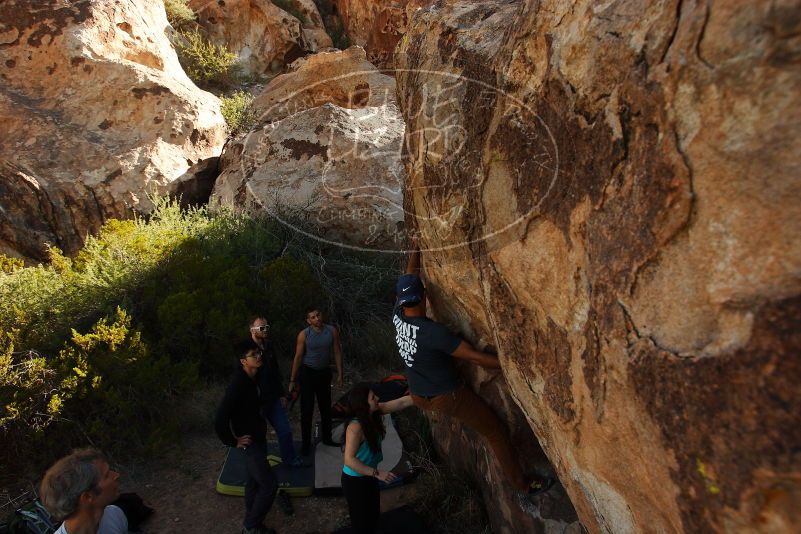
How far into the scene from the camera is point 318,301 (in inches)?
236

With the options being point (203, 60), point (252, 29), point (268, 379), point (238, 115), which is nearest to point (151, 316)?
point (268, 379)

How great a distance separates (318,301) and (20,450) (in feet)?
9.53

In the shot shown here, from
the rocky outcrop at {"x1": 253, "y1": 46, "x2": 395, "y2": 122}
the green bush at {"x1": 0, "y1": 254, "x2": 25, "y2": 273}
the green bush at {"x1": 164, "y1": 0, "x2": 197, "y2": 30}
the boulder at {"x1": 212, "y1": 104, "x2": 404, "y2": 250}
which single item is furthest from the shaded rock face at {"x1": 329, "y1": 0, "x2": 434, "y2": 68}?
the green bush at {"x1": 0, "y1": 254, "x2": 25, "y2": 273}

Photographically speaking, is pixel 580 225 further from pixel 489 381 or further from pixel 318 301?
pixel 318 301

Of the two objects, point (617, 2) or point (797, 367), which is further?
point (617, 2)

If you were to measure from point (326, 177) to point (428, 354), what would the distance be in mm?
4635

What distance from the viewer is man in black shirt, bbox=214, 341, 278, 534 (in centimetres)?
313

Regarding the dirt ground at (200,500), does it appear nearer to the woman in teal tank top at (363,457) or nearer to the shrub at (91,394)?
the shrub at (91,394)

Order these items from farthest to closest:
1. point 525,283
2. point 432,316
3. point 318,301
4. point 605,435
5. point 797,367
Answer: point 318,301 → point 432,316 → point 525,283 → point 605,435 → point 797,367

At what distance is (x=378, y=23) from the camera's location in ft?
46.1

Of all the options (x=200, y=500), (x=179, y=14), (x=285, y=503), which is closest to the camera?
(x=285, y=503)

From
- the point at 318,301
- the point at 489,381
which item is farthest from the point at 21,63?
the point at 489,381

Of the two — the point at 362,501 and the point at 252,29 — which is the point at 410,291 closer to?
the point at 362,501

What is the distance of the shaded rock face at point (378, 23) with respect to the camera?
1357 cm
